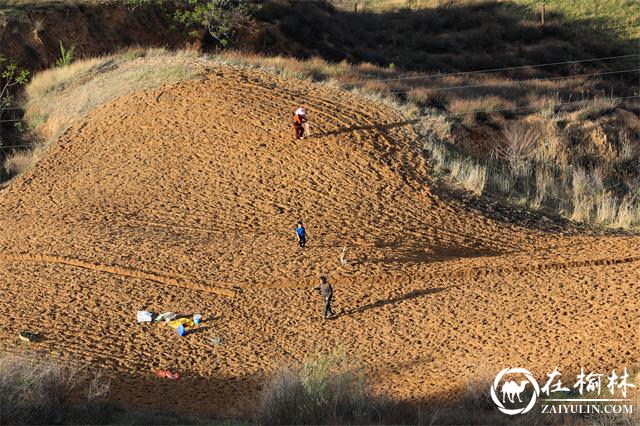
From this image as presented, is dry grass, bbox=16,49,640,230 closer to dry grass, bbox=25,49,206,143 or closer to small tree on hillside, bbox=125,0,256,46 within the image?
dry grass, bbox=25,49,206,143

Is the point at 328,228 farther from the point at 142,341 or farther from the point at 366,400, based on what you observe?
the point at 366,400

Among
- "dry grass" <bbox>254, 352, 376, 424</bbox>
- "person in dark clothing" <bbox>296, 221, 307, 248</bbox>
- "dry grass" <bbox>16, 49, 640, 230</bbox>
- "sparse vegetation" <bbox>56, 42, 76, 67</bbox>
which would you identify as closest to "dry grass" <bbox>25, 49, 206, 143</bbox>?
"dry grass" <bbox>16, 49, 640, 230</bbox>

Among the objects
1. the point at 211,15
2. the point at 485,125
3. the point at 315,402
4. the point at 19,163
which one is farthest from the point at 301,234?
the point at 211,15

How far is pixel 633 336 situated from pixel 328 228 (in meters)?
7.17

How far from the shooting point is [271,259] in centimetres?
1633

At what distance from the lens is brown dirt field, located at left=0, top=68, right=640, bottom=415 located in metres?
12.6

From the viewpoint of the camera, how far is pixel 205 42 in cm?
3825

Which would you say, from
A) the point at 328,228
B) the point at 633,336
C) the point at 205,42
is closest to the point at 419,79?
the point at 205,42

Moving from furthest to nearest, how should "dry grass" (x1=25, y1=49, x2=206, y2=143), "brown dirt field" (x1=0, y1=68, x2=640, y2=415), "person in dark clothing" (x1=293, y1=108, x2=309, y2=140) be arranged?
"dry grass" (x1=25, y1=49, x2=206, y2=143), "person in dark clothing" (x1=293, y1=108, x2=309, y2=140), "brown dirt field" (x1=0, y1=68, x2=640, y2=415)

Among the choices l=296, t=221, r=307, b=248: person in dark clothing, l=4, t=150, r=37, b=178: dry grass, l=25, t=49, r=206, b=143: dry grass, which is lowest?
l=296, t=221, r=307, b=248: person in dark clothing

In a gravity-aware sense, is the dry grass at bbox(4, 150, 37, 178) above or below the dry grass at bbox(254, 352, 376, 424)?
above

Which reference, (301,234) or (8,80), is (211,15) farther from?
(301,234)

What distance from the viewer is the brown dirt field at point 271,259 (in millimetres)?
12648

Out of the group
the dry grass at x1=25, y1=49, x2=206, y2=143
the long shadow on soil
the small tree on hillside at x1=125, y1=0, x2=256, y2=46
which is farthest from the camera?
the small tree on hillside at x1=125, y1=0, x2=256, y2=46
